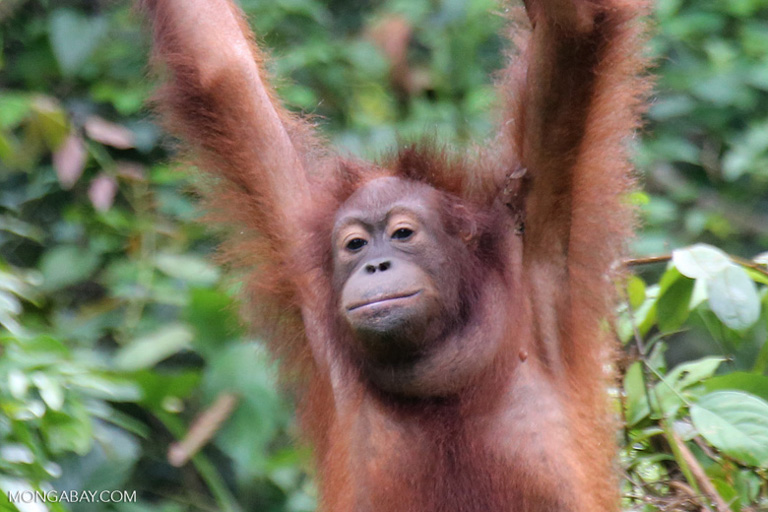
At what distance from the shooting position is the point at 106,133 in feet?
15.5

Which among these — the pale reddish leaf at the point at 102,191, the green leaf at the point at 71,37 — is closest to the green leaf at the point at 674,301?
the pale reddish leaf at the point at 102,191

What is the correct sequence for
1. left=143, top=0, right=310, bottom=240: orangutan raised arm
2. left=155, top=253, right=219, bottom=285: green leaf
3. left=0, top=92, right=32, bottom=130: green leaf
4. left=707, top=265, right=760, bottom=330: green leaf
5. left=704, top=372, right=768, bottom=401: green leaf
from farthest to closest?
left=155, top=253, right=219, bottom=285: green leaf → left=0, top=92, right=32, bottom=130: green leaf → left=143, top=0, right=310, bottom=240: orangutan raised arm → left=704, top=372, right=768, bottom=401: green leaf → left=707, top=265, right=760, bottom=330: green leaf

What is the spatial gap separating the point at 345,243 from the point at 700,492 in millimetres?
1272

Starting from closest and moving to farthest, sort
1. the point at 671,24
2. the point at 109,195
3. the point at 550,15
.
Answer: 1. the point at 550,15
2. the point at 109,195
3. the point at 671,24

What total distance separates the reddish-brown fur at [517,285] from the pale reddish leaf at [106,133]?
4.46ft

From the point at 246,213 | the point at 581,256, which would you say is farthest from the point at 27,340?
the point at 581,256

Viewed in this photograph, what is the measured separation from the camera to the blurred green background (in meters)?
3.17

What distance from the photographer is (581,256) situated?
3.12m

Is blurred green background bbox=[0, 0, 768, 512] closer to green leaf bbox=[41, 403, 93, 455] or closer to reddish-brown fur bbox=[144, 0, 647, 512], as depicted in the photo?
green leaf bbox=[41, 403, 93, 455]

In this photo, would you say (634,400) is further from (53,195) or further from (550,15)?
(53,195)

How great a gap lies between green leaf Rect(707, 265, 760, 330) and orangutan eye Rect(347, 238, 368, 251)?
3.36 ft

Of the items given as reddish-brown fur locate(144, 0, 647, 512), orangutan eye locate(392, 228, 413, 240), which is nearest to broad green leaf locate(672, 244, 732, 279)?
reddish-brown fur locate(144, 0, 647, 512)

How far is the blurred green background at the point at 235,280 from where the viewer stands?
317 cm

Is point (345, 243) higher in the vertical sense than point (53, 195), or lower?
higher
